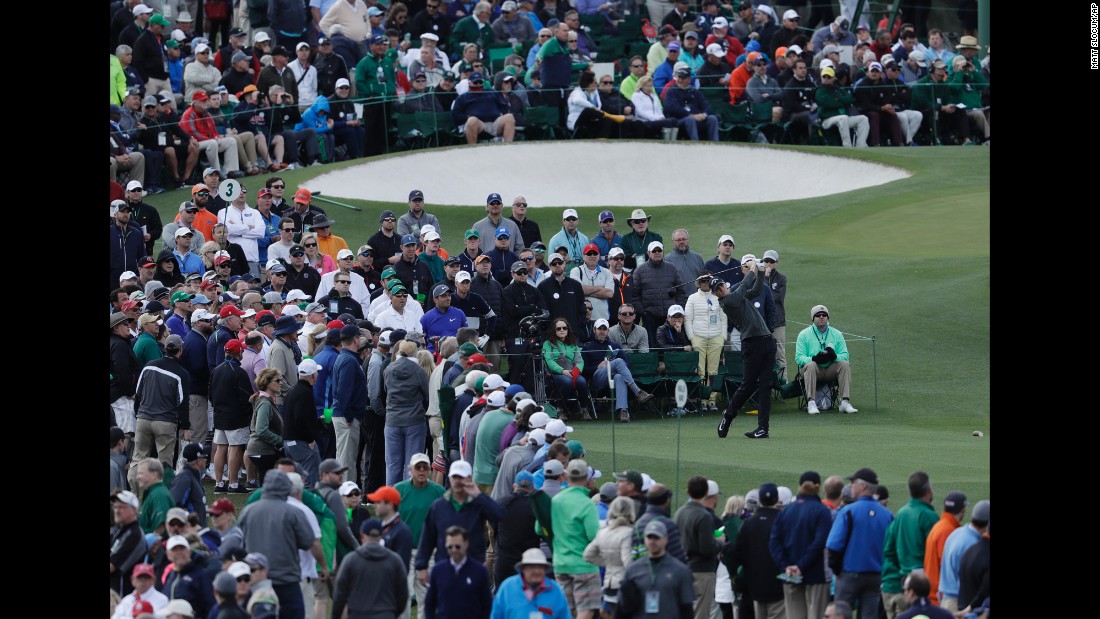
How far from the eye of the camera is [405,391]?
18500 mm

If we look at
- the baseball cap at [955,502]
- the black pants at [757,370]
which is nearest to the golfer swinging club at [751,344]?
the black pants at [757,370]

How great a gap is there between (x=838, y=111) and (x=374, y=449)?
19.0 meters

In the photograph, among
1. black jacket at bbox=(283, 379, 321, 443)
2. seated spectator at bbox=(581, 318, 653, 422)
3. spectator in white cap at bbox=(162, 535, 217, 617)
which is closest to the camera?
Result: spectator in white cap at bbox=(162, 535, 217, 617)

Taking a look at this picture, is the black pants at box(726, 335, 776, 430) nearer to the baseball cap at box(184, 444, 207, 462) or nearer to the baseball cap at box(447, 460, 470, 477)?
the baseball cap at box(447, 460, 470, 477)

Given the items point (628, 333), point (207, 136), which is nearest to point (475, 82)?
point (207, 136)

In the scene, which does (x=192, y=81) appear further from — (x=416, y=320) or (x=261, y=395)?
(x=261, y=395)

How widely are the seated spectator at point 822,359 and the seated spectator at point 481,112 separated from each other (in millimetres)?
12660

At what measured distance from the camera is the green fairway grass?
18422 mm

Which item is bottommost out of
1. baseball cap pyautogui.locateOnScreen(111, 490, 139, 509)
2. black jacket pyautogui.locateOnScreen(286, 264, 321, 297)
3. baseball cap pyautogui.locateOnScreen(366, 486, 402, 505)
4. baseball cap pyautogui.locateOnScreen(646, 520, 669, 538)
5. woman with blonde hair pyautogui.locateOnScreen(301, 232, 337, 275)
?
baseball cap pyautogui.locateOnScreen(646, 520, 669, 538)

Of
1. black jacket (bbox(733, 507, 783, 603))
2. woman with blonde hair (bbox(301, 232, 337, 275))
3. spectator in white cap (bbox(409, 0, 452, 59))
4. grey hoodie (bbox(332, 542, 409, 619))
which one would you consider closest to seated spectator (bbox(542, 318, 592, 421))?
woman with blonde hair (bbox(301, 232, 337, 275))

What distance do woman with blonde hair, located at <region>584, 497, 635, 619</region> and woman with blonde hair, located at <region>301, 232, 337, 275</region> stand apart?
1062cm

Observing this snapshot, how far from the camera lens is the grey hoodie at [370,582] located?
13.8m

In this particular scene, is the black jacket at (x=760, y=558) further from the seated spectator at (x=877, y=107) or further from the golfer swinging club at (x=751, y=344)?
the seated spectator at (x=877, y=107)
